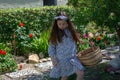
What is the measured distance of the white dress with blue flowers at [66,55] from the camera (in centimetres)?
510

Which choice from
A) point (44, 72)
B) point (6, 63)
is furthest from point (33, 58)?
point (44, 72)

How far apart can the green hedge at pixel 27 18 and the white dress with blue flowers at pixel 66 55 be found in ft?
8.65

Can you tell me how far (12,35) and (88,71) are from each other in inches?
109

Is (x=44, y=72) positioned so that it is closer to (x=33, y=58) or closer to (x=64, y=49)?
(x=33, y=58)

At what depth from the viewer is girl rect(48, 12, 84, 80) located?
507 centimetres

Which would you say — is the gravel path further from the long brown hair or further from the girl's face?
the girl's face

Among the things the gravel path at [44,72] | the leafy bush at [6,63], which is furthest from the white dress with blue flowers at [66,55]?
the leafy bush at [6,63]

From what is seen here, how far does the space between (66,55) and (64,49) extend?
9 centimetres

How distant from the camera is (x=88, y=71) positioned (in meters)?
5.92

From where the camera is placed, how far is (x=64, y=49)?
5.11m

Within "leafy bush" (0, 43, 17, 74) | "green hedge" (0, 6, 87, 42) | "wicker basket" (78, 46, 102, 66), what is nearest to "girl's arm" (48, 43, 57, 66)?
"wicker basket" (78, 46, 102, 66)

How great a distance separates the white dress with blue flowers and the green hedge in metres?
2.64

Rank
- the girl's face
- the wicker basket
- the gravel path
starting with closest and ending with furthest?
1. the girl's face
2. the wicker basket
3. the gravel path

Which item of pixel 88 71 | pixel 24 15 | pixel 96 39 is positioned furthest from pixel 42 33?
pixel 88 71
